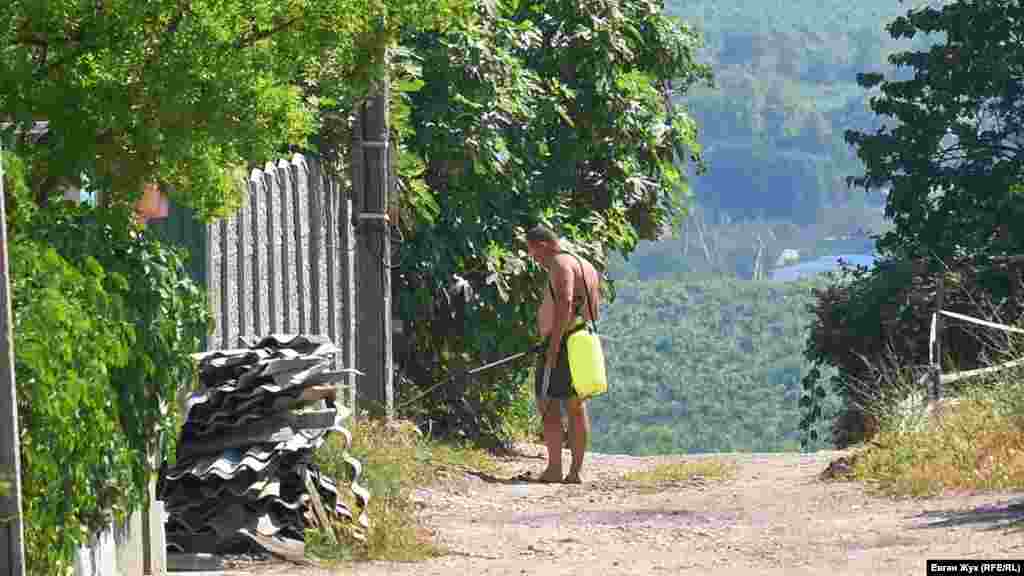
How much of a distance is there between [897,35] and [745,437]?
2134 inches

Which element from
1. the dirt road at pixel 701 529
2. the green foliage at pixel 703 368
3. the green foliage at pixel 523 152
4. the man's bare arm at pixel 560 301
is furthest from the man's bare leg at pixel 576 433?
the green foliage at pixel 703 368

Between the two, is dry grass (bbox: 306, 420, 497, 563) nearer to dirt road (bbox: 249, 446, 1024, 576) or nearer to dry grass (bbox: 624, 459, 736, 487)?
dirt road (bbox: 249, 446, 1024, 576)

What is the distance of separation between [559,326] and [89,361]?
6.88 m

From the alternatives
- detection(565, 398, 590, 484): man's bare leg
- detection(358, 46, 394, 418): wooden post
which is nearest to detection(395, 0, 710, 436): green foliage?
detection(358, 46, 394, 418): wooden post

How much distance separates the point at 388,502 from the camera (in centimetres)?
1035

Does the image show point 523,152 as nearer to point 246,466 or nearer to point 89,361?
point 246,466

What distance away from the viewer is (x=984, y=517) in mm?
9898

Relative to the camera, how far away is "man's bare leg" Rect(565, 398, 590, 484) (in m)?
13.5

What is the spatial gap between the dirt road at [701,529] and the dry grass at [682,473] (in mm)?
193

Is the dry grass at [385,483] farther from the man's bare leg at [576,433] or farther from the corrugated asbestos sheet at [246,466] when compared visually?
the man's bare leg at [576,433]

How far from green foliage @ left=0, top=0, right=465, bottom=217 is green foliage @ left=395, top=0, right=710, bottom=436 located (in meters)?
7.53

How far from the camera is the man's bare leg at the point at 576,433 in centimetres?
1355

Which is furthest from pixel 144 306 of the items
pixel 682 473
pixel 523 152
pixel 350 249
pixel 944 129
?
pixel 944 129

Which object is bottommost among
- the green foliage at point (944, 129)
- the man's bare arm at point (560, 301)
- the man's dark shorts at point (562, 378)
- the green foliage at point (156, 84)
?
the man's dark shorts at point (562, 378)
